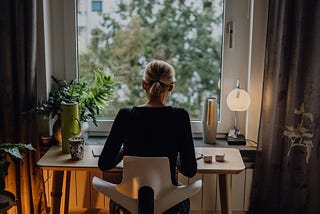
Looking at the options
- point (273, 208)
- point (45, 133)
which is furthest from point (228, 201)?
point (45, 133)

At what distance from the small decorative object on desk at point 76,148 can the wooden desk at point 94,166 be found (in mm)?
27

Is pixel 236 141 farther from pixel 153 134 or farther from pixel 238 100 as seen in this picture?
pixel 153 134

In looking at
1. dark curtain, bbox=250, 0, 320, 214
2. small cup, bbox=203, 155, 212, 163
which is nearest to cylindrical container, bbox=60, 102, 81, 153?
small cup, bbox=203, 155, 212, 163

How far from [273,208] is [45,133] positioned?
1443mm

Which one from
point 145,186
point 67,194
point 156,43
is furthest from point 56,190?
point 156,43

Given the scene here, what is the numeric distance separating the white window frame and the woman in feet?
2.83

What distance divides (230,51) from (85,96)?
3.05 ft

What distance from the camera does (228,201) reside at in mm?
2420

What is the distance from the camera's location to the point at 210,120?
2.69m

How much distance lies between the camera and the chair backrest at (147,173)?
187 centimetres

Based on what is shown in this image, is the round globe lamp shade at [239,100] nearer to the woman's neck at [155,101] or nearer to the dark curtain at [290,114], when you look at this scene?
the dark curtain at [290,114]

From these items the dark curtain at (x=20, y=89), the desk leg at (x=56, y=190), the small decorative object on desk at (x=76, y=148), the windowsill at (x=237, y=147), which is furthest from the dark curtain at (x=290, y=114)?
the dark curtain at (x=20, y=89)

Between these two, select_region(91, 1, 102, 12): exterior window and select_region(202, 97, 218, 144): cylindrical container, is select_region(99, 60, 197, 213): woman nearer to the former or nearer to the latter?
select_region(202, 97, 218, 144): cylindrical container

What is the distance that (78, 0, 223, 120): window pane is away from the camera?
2.73 meters
